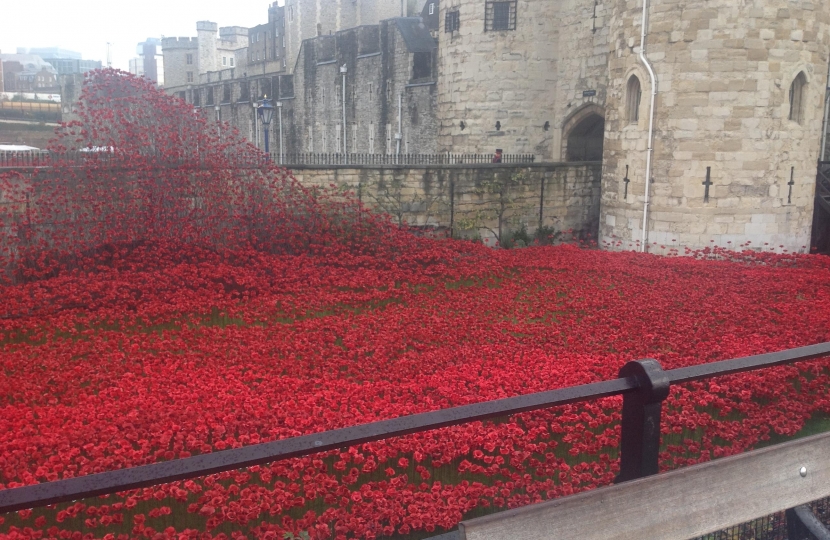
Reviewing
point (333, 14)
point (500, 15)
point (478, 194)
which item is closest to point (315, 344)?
point (478, 194)

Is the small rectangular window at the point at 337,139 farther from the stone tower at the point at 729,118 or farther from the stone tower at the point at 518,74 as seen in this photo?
the stone tower at the point at 729,118

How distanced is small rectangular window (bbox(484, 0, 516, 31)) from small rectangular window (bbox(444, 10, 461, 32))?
776mm

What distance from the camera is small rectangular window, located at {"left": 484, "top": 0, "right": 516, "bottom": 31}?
19.3 metres

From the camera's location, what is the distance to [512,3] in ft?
63.3

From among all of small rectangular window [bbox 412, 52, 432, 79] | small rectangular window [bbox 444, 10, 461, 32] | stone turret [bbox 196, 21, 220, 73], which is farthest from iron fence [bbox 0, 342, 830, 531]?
stone turret [bbox 196, 21, 220, 73]

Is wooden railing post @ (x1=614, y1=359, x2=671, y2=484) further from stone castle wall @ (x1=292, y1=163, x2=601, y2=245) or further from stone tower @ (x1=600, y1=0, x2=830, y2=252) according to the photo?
stone tower @ (x1=600, y1=0, x2=830, y2=252)

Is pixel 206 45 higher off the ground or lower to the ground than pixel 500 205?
higher

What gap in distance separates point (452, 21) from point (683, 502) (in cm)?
1885

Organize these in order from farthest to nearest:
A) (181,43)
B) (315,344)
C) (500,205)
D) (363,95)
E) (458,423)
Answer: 1. (181,43)
2. (363,95)
3. (500,205)
4. (315,344)
5. (458,423)

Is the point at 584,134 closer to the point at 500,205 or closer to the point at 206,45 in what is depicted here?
the point at 500,205

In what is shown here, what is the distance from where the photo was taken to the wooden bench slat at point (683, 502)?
87.6 inches

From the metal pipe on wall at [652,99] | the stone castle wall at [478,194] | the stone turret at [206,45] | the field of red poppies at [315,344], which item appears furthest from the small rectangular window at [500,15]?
the stone turret at [206,45]

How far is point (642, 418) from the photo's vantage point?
253cm

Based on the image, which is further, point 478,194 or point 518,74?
point 518,74
